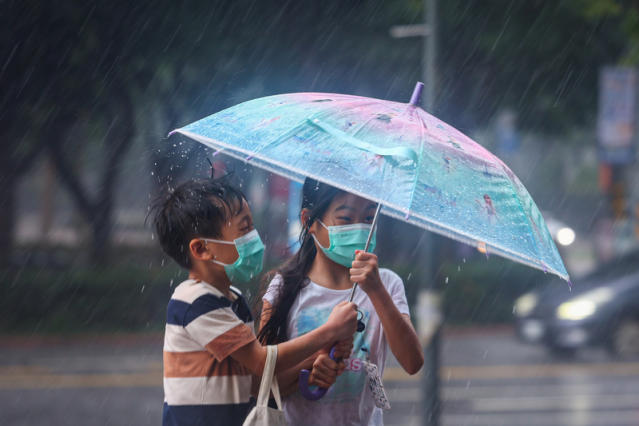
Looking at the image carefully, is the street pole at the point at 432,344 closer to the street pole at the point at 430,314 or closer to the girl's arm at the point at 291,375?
the street pole at the point at 430,314

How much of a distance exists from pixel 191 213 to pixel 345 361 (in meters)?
0.69

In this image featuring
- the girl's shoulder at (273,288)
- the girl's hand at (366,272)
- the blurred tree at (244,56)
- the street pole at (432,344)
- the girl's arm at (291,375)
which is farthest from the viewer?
the blurred tree at (244,56)

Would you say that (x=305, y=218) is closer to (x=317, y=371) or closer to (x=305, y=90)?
(x=317, y=371)

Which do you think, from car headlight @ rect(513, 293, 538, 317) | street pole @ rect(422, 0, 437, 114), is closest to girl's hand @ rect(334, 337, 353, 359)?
street pole @ rect(422, 0, 437, 114)

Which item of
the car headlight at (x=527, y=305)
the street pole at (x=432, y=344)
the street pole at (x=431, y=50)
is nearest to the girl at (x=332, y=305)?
the street pole at (x=432, y=344)

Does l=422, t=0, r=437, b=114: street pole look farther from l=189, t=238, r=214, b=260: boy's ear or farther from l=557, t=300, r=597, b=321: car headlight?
l=557, t=300, r=597, b=321: car headlight

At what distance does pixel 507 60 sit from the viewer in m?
14.1

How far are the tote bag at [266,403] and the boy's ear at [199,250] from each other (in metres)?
0.35

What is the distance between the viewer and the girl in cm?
238

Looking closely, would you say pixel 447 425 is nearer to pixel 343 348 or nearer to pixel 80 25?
pixel 343 348

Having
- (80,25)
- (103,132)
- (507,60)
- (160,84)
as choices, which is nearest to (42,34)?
(80,25)

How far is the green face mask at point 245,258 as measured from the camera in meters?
2.38

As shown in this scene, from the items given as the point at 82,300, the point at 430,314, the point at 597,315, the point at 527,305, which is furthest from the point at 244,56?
the point at 430,314

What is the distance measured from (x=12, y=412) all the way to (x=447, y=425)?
474cm
